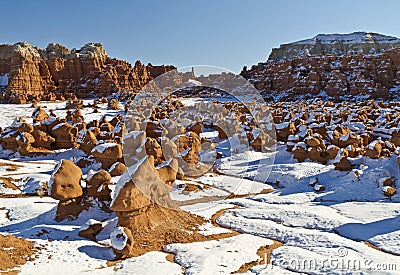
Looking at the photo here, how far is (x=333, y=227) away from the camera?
37.9 ft

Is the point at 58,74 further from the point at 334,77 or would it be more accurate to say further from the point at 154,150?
the point at 334,77

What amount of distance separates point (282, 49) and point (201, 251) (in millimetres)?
114731

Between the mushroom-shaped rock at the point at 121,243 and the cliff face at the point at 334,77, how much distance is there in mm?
69396

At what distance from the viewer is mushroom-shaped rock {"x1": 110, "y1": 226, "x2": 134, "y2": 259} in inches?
350

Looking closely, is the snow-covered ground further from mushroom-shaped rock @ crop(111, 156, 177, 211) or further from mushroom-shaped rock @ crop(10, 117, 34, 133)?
mushroom-shaped rock @ crop(10, 117, 34, 133)

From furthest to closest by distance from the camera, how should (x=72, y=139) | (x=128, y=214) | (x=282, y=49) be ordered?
1. (x=282, y=49)
2. (x=72, y=139)
3. (x=128, y=214)

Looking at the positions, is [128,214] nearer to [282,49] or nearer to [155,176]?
[155,176]

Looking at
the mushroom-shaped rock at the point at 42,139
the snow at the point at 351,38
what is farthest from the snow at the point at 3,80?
the snow at the point at 351,38

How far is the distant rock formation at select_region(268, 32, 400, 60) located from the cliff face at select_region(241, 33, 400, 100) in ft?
93.8

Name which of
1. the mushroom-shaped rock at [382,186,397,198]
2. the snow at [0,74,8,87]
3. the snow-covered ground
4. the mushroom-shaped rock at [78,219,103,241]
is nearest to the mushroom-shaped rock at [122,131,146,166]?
the snow-covered ground

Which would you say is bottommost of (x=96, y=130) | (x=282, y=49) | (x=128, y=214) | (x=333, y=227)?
(x=333, y=227)

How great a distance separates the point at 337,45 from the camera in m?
114

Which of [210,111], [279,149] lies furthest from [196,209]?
[210,111]

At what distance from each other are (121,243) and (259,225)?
4.92 metres
